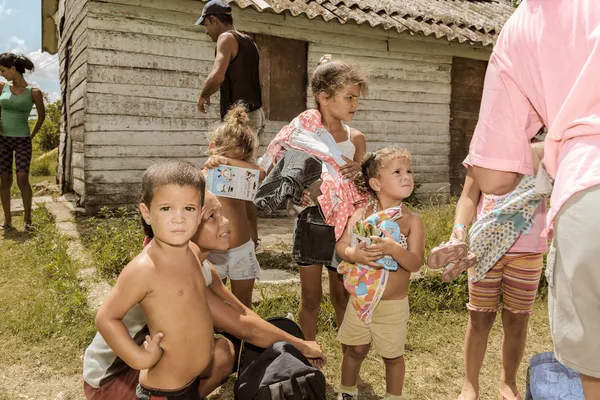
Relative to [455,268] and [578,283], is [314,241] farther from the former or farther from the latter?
[578,283]

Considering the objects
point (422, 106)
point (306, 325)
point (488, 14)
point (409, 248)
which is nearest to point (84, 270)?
point (306, 325)

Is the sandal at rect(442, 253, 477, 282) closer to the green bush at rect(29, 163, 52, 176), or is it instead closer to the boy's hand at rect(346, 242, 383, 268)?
the boy's hand at rect(346, 242, 383, 268)

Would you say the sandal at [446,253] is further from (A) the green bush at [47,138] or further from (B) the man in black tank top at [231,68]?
(A) the green bush at [47,138]

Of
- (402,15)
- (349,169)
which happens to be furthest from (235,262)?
(402,15)

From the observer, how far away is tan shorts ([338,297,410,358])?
2422 millimetres

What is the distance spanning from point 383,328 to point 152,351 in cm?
116

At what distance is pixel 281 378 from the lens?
196 centimetres

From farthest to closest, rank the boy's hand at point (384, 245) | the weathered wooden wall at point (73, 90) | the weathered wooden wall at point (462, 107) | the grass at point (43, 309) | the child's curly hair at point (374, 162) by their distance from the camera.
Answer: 1. the weathered wooden wall at point (462, 107)
2. the weathered wooden wall at point (73, 90)
3. the grass at point (43, 309)
4. the child's curly hair at point (374, 162)
5. the boy's hand at point (384, 245)

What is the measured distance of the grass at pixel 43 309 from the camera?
122 inches

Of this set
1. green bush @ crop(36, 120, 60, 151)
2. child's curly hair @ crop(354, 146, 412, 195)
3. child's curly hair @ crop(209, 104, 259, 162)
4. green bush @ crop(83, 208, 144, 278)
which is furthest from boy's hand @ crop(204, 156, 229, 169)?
green bush @ crop(36, 120, 60, 151)

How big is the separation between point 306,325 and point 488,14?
418 inches

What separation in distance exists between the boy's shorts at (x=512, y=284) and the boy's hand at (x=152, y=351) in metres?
1.64

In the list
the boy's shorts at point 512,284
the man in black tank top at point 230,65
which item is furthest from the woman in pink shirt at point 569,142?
the man in black tank top at point 230,65

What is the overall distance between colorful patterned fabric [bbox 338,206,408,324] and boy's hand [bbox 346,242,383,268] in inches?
1.3
